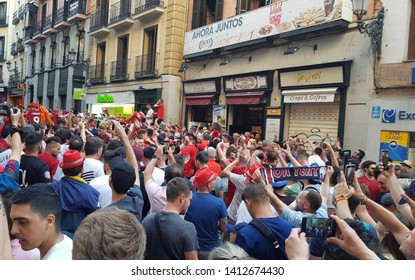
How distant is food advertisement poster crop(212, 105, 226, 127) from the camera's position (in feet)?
51.1

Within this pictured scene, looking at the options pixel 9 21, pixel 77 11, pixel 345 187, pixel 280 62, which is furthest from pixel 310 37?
pixel 9 21

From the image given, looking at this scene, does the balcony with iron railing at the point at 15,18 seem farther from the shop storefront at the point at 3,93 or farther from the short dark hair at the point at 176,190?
the short dark hair at the point at 176,190

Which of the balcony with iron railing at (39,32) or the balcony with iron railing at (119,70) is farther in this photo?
the balcony with iron railing at (39,32)

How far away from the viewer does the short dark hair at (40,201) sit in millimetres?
2223

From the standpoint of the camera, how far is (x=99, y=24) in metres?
23.4

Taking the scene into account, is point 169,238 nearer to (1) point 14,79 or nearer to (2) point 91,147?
(2) point 91,147

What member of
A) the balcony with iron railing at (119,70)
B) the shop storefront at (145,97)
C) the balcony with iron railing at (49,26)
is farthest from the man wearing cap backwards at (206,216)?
the balcony with iron railing at (49,26)

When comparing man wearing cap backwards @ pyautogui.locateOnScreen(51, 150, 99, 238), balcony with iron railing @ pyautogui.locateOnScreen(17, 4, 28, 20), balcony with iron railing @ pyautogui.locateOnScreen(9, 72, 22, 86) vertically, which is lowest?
man wearing cap backwards @ pyautogui.locateOnScreen(51, 150, 99, 238)

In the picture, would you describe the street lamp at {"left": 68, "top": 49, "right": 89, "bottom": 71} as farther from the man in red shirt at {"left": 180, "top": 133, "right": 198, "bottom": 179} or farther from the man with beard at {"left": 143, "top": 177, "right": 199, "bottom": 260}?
the man with beard at {"left": 143, "top": 177, "right": 199, "bottom": 260}

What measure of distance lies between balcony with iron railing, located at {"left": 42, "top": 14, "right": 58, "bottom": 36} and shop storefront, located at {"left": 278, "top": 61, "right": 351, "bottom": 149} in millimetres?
23717

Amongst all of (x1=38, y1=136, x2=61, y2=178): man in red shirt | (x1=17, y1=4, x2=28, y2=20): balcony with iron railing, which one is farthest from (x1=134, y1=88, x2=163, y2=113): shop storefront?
(x1=17, y1=4, x2=28, y2=20): balcony with iron railing

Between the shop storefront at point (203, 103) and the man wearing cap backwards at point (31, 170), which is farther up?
the shop storefront at point (203, 103)

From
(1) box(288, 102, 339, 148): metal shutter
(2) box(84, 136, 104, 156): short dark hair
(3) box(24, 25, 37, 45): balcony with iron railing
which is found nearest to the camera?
(2) box(84, 136, 104, 156): short dark hair

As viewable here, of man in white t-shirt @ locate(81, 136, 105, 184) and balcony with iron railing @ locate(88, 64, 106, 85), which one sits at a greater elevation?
balcony with iron railing @ locate(88, 64, 106, 85)
